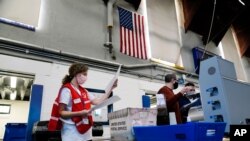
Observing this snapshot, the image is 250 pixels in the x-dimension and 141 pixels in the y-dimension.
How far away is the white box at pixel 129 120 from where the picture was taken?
1550 mm

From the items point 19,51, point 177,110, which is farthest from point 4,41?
point 177,110

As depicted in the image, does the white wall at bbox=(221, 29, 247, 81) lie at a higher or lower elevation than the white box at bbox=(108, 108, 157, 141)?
higher

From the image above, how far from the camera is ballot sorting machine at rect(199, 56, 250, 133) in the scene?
1.55m

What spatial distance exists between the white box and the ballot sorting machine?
46 cm

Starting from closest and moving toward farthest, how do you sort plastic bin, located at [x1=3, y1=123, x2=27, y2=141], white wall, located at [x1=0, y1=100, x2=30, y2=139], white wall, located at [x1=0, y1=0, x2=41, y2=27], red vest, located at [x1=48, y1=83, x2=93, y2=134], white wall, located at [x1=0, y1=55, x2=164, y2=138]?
red vest, located at [x1=48, y1=83, x2=93, y2=134] < plastic bin, located at [x1=3, y1=123, x2=27, y2=141] < white wall, located at [x1=0, y1=55, x2=164, y2=138] < white wall, located at [x1=0, y1=0, x2=41, y2=27] < white wall, located at [x1=0, y1=100, x2=30, y2=139]

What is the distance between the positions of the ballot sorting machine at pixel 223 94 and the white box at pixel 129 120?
0.46 m

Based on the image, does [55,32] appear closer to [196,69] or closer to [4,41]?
[4,41]

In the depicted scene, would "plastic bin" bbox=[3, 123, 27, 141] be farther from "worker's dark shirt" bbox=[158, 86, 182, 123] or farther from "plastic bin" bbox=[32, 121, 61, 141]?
"worker's dark shirt" bbox=[158, 86, 182, 123]

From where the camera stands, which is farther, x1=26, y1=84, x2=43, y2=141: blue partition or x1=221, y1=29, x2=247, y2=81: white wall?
x1=221, y1=29, x2=247, y2=81: white wall

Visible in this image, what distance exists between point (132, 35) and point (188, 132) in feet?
12.9

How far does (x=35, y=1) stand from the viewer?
3840mm

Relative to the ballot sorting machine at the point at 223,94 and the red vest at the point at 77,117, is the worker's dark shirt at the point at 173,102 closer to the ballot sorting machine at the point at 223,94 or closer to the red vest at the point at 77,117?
the ballot sorting machine at the point at 223,94

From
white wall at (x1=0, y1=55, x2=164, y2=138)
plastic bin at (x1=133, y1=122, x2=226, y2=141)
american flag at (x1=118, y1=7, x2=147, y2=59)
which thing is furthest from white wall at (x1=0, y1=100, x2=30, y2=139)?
plastic bin at (x1=133, y1=122, x2=226, y2=141)

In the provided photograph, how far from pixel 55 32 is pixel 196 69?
13.2 ft
